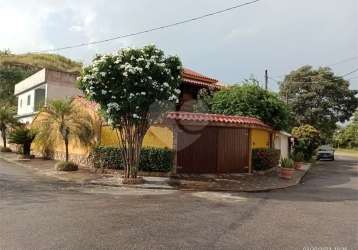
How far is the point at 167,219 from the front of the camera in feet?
28.8

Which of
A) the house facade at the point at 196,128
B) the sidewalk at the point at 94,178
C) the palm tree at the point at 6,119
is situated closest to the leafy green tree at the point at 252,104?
the house facade at the point at 196,128

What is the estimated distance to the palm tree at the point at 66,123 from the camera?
19.2 metres

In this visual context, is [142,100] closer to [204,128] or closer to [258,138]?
[204,128]

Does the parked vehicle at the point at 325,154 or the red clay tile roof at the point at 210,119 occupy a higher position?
the red clay tile roof at the point at 210,119

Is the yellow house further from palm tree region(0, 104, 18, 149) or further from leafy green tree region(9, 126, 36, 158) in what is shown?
palm tree region(0, 104, 18, 149)

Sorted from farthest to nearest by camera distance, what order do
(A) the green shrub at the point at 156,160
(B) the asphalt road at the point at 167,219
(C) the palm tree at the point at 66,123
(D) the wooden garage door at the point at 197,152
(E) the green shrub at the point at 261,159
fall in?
(E) the green shrub at the point at 261,159
(C) the palm tree at the point at 66,123
(D) the wooden garage door at the point at 197,152
(A) the green shrub at the point at 156,160
(B) the asphalt road at the point at 167,219

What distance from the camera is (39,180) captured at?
1542 cm

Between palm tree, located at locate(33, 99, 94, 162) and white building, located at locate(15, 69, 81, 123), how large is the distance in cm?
1026

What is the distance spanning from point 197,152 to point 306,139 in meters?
19.3

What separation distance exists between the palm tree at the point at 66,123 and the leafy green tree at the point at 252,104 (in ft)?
24.0

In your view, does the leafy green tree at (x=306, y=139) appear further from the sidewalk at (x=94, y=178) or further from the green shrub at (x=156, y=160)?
the sidewalk at (x=94, y=178)

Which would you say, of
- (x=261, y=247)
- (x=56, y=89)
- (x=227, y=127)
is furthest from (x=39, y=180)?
(x=56, y=89)

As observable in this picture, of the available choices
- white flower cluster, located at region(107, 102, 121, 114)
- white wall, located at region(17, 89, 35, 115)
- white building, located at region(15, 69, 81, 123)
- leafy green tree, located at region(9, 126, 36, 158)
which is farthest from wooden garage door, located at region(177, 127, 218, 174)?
white wall, located at region(17, 89, 35, 115)

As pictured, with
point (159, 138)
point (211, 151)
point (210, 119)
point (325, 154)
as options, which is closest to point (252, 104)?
point (210, 119)
